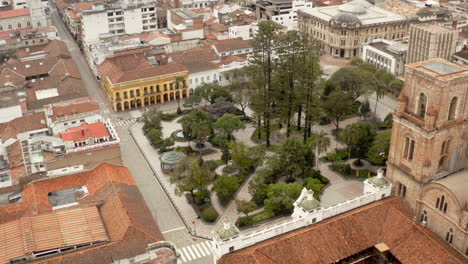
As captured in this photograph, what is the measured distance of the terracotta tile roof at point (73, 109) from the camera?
91.6 m

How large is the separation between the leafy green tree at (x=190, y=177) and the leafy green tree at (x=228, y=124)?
1643 cm

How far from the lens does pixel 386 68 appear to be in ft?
419

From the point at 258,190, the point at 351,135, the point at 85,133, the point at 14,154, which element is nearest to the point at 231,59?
the point at 351,135

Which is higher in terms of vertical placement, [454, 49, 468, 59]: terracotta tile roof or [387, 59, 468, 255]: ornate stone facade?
[387, 59, 468, 255]: ornate stone facade

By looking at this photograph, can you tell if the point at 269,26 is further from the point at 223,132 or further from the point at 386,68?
the point at 386,68

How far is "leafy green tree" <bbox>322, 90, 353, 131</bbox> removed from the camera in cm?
9438

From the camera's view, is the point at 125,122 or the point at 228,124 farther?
the point at 125,122

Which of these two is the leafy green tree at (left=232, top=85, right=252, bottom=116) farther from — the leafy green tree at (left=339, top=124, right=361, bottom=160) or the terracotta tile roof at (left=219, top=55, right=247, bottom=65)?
the leafy green tree at (left=339, top=124, right=361, bottom=160)

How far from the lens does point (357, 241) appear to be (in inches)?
2080

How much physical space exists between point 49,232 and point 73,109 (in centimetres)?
3606

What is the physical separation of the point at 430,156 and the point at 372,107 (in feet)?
208

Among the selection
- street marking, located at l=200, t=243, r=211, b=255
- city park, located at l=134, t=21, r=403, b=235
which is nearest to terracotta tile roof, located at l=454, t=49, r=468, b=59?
city park, located at l=134, t=21, r=403, b=235

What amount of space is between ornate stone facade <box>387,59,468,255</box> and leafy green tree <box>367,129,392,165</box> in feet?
90.7

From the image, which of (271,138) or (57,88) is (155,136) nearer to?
(271,138)
